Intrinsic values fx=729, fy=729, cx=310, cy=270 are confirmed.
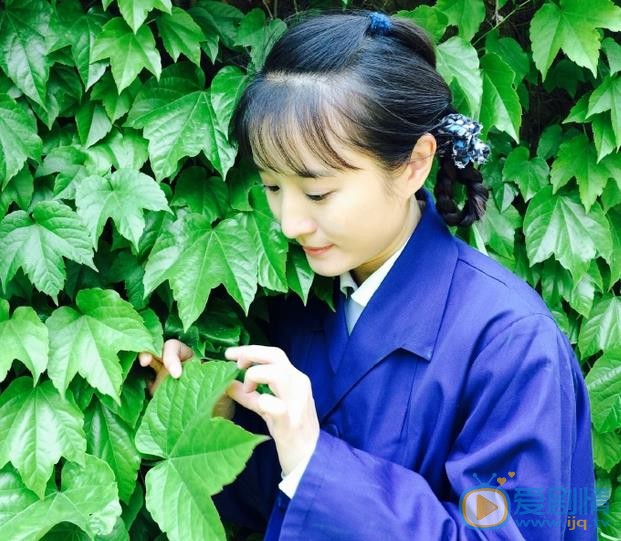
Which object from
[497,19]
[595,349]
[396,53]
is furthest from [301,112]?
[595,349]

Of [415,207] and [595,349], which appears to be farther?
[595,349]

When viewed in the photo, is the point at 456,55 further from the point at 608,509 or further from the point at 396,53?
the point at 608,509

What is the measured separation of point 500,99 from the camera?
1.33m

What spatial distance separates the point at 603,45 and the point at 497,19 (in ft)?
0.71

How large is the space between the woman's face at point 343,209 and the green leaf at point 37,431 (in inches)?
16.4

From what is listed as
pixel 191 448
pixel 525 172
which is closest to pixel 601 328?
pixel 525 172

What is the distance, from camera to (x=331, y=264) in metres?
1.04

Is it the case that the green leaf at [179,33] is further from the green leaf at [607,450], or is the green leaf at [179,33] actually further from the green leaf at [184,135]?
the green leaf at [607,450]

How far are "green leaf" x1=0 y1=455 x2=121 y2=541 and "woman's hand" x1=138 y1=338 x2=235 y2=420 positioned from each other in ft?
0.50

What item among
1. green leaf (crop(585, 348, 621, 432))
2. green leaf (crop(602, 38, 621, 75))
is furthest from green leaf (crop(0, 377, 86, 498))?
green leaf (crop(602, 38, 621, 75))

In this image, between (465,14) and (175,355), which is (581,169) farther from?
(175,355)

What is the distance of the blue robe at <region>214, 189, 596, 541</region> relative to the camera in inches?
37.0

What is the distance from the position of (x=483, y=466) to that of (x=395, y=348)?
206 mm

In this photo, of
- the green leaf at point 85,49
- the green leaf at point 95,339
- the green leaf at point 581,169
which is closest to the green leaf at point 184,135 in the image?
the green leaf at point 85,49
